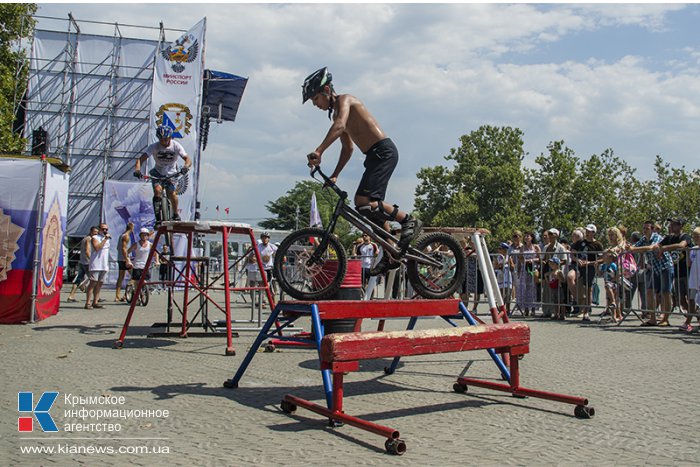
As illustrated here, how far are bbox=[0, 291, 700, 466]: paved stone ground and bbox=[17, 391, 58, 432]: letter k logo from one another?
0.07 m

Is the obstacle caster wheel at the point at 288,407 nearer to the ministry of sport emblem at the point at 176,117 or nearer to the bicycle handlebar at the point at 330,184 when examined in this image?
the bicycle handlebar at the point at 330,184

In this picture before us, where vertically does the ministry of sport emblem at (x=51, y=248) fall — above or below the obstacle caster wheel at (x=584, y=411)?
above

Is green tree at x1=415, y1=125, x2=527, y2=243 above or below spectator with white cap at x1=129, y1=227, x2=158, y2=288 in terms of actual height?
above

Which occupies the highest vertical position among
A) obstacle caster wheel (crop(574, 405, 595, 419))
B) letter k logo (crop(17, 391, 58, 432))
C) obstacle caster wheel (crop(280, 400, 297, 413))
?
obstacle caster wheel (crop(574, 405, 595, 419))

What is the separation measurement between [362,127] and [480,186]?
5771 cm

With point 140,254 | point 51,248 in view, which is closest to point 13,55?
point 140,254

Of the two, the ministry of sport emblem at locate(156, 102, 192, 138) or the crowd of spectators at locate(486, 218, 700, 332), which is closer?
the crowd of spectators at locate(486, 218, 700, 332)

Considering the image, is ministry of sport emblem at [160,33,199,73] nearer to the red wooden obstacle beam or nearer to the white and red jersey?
the white and red jersey

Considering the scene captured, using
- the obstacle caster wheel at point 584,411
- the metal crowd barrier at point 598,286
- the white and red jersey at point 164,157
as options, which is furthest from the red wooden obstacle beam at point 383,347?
the metal crowd barrier at point 598,286

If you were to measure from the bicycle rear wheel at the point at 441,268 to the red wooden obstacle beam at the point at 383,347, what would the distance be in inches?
62.1

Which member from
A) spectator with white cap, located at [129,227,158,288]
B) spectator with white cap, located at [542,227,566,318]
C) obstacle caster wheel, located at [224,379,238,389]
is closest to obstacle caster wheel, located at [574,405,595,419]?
obstacle caster wheel, located at [224,379,238,389]

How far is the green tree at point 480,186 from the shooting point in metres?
59.6

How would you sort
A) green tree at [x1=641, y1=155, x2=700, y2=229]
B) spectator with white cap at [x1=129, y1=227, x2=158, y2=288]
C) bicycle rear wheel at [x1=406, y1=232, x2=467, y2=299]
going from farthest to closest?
green tree at [x1=641, y1=155, x2=700, y2=229]
spectator with white cap at [x1=129, y1=227, x2=158, y2=288]
bicycle rear wheel at [x1=406, y1=232, x2=467, y2=299]

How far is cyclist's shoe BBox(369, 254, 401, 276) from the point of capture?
255 inches
